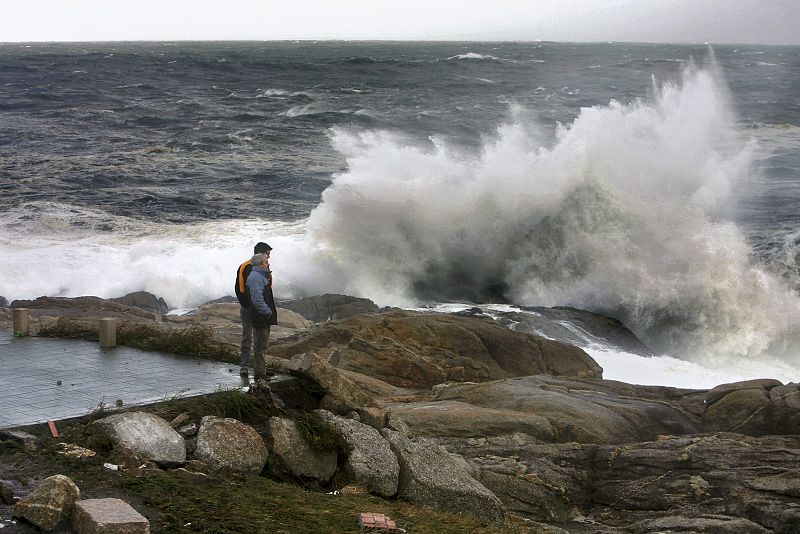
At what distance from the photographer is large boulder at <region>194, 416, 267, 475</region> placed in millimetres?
7434

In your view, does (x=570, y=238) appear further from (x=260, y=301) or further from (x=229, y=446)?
(x=229, y=446)

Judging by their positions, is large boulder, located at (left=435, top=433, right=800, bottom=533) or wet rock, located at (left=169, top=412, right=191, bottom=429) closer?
wet rock, located at (left=169, top=412, right=191, bottom=429)

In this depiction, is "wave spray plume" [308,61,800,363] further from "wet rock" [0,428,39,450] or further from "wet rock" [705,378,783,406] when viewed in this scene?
"wet rock" [0,428,39,450]

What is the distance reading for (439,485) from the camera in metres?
8.06

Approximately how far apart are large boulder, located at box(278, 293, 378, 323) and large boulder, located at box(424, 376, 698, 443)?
19.0ft

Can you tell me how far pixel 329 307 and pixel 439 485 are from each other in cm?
1005

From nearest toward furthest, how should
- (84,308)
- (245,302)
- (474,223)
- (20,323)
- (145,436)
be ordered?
(145,436), (245,302), (20,323), (84,308), (474,223)

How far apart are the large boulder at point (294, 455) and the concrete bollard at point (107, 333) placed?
315 centimetres

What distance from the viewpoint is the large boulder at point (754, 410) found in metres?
10.6

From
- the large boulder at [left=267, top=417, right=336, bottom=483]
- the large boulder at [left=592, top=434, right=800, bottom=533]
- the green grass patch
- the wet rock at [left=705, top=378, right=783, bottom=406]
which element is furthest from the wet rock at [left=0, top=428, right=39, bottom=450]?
the wet rock at [left=705, top=378, right=783, bottom=406]

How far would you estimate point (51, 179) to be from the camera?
32.3 meters

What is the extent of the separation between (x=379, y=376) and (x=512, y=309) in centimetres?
756

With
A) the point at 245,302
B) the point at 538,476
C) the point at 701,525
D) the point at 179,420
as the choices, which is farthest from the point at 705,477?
the point at 179,420

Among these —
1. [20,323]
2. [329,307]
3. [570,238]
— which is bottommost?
[329,307]
